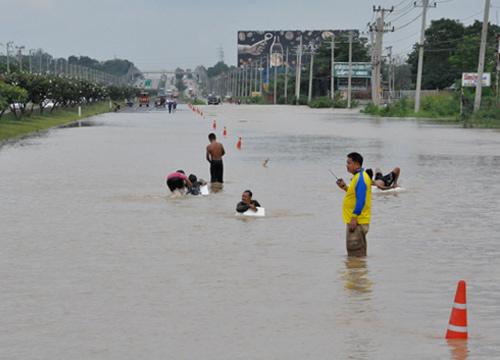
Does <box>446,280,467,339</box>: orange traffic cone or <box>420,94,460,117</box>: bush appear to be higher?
<box>446,280,467,339</box>: orange traffic cone

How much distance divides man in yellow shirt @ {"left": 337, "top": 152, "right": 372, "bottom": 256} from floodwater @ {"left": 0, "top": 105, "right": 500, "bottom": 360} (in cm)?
43

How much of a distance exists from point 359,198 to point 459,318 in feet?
14.7

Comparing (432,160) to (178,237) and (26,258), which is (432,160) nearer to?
(178,237)

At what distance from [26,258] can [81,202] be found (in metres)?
7.86

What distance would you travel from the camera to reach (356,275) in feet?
46.7

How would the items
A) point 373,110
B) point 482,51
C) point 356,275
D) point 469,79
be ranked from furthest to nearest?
→ point 373,110
point 469,79
point 482,51
point 356,275

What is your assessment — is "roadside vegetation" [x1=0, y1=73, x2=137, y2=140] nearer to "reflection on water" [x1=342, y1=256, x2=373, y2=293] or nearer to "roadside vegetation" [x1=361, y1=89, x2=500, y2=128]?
"roadside vegetation" [x1=361, y1=89, x2=500, y2=128]

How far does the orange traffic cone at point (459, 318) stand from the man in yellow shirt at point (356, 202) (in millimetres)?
4071

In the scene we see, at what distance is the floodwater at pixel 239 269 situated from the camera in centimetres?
1042

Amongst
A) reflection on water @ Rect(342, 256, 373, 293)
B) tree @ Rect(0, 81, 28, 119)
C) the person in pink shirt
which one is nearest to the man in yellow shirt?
reflection on water @ Rect(342, 256, 373, 293)

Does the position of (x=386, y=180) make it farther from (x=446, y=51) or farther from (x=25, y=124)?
(x=446, y=51)

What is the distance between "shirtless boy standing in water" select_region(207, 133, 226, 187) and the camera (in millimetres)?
26047

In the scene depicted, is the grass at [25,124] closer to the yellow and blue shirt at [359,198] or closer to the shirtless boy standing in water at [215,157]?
the shirtless boy standing in water at [215,157]

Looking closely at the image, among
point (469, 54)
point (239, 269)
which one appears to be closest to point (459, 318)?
point (239, 269)
